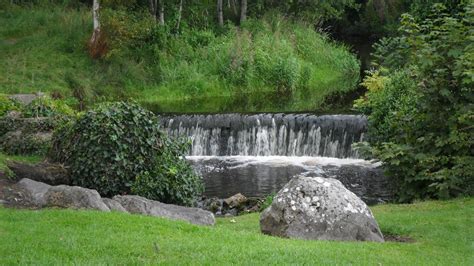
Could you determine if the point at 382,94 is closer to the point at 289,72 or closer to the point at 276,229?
the point at 276,229

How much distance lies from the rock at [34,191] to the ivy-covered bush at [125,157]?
4.98 ft

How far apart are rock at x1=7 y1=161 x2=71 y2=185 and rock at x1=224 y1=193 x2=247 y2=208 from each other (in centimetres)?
362

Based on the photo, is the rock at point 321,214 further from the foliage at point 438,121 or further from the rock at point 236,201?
the rock at point 236,201

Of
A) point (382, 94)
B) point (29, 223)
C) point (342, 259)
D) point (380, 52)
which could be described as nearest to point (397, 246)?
point (342, 259)

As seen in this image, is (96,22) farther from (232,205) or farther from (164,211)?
(164,211)

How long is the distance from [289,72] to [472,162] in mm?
18790

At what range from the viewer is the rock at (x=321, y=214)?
9320 mm

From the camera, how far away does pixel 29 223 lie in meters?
8.52

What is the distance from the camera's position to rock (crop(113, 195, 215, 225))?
33.9ft

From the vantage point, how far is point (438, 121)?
13391 millimetres

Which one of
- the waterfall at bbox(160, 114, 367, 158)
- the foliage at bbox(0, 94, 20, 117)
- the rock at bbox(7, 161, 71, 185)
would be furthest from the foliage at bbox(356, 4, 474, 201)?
Result: the foliage at bbox(0, 94, 20, 117)

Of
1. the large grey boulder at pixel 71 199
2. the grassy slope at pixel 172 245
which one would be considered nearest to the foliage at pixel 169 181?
the large grey boulder at pixel 71 199

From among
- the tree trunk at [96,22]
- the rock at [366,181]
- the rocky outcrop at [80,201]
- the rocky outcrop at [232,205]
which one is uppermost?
the tree trunk at [96,22]

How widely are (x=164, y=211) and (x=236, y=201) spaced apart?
4762 mm
